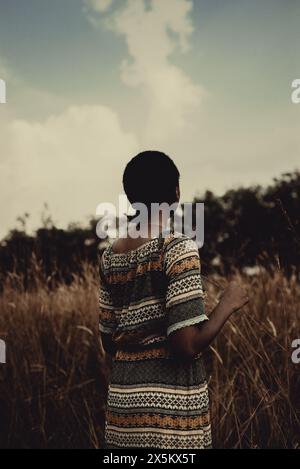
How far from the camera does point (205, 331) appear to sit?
172 cm

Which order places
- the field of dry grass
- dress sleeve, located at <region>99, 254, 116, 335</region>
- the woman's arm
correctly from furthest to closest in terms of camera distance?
the field of dry grass
dress sleeve, located at <region>99, 254, 116, 335</region>
the woman's arm

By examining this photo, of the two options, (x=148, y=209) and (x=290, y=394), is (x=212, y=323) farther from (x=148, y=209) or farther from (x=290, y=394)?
(x=290, y=394)

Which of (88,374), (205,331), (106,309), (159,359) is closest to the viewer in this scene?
(205,331)

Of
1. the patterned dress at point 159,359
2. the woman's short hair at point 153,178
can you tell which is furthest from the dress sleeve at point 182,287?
the woman's short hair at point 153,178

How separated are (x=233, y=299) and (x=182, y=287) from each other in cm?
15

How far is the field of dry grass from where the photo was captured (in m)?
3.17

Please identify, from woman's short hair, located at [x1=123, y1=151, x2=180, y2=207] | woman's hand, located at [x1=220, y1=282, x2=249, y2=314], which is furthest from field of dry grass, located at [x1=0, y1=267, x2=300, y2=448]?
woman's short hair, located at [x1=123, y1=151, x2=180, y2=207]

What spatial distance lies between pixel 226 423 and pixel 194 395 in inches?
57.7

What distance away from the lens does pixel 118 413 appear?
74.8 inches

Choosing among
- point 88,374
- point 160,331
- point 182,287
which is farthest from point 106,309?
point 88,374

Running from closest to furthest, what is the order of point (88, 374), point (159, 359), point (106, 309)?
point (159, 359), point (106, 309), point (88, 374)

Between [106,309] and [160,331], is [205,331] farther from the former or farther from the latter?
[106,309]

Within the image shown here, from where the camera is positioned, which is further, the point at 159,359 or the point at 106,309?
the point at 106,309

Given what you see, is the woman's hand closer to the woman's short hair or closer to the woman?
the woman
